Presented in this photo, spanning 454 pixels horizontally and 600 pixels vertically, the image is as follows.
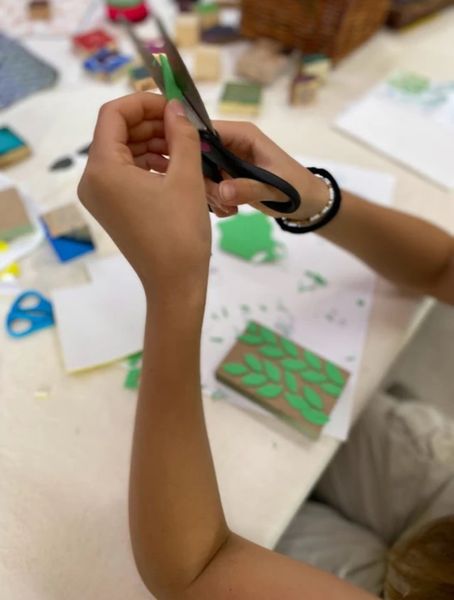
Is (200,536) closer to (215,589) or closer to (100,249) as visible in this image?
(215,589)

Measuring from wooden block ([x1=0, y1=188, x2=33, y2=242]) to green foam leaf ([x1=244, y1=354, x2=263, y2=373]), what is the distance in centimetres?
33

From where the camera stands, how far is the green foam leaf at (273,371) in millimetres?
562

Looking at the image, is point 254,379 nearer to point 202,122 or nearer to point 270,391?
point 270,391

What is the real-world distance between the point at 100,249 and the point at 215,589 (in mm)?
421

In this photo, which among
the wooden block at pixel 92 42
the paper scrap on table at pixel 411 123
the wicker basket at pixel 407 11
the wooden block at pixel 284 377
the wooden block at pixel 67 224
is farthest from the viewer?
the wicker basket at pixel 407 11

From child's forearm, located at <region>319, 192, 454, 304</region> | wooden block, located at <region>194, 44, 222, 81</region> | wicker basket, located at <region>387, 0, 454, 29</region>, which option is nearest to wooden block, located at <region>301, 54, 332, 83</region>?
wooden block, located at <region>194, 44, 222, 81</region>

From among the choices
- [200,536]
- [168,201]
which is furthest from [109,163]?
[200,536]

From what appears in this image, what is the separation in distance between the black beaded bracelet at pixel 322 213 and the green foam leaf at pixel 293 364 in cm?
14

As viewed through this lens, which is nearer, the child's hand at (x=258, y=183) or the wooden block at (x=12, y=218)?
the child's hand at (x=258, y=183)

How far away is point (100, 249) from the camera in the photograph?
68cm

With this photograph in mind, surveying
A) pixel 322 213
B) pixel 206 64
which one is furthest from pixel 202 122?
pixel 206 64

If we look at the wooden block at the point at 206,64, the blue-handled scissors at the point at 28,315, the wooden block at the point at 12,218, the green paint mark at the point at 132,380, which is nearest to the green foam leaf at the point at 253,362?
the green paint mark at the point at 132,380

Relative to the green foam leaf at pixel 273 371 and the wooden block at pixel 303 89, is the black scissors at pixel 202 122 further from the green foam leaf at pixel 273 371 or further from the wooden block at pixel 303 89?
the wooden block at pixel 303 89

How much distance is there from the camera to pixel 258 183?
1.53 ft
